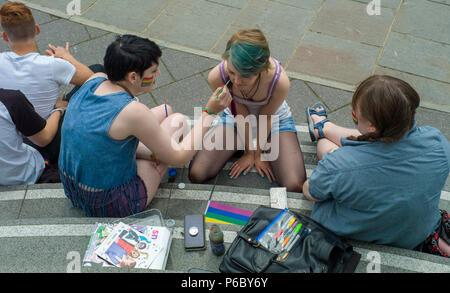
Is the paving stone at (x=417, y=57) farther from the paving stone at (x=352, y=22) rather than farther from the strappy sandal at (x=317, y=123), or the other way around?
the strappy sandal at (x=317, y=123)

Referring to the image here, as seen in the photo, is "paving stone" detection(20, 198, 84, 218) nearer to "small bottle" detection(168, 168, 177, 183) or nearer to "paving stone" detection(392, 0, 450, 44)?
"small bottle" detection(168, 168, 177, 183)

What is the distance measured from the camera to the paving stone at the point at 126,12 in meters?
5.24

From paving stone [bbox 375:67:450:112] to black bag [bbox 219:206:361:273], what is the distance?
2830mm

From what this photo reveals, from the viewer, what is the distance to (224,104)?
2705 millimetres

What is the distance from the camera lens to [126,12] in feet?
17.8

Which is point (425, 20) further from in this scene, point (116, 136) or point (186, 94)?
point (116, 136)

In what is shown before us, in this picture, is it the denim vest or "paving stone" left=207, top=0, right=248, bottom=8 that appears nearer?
the denim vest

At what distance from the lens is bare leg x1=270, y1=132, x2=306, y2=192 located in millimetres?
3180

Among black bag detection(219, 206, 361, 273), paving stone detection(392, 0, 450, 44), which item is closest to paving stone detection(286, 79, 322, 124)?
paving stone detection(392, 0, 450, 44)

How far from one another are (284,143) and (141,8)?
11.0ft

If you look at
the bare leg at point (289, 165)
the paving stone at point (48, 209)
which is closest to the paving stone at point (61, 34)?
the paving stone at point (48, 209)

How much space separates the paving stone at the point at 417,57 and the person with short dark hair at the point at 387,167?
2.91 metres

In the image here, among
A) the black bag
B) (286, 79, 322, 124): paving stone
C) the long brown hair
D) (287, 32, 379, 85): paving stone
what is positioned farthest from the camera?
(287, 32, 379, 85): paving stone

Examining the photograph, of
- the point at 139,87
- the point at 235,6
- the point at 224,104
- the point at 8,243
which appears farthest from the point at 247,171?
the point at 235,6
